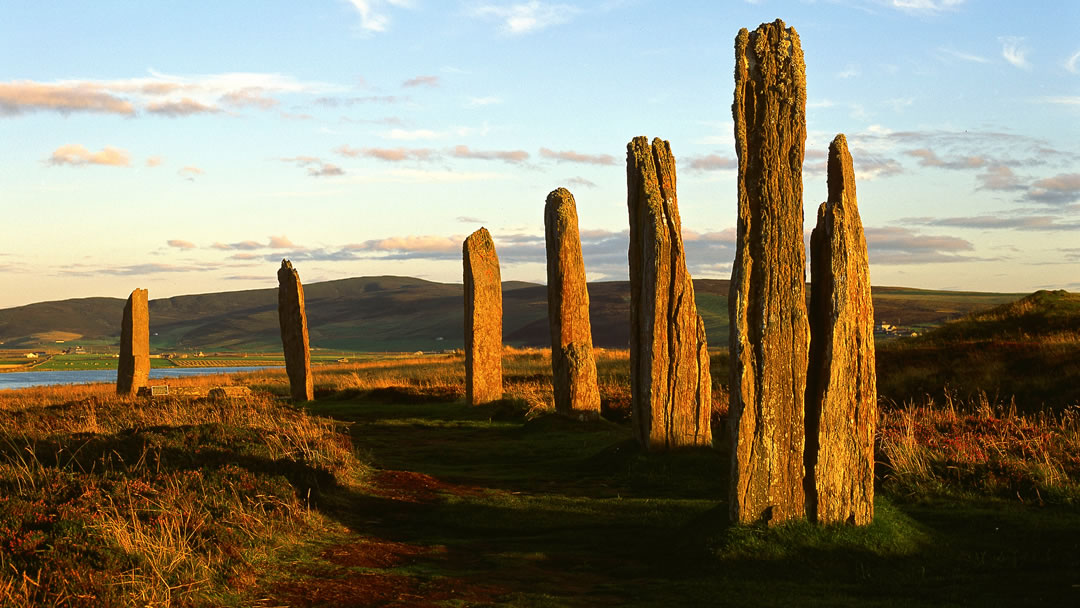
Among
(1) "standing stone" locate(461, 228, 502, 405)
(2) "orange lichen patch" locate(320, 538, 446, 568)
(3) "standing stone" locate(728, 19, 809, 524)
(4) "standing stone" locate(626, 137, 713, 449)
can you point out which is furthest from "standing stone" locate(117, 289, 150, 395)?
(3) "standing stone" locate(728, 19, 809, 524)

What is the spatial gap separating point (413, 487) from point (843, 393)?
6.49 m

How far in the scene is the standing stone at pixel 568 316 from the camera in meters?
20.4

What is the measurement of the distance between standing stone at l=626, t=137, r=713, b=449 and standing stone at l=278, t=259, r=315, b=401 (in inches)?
590

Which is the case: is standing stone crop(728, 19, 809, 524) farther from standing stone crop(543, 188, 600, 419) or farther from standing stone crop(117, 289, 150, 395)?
standing stone crop(117, 289, 150, 395)

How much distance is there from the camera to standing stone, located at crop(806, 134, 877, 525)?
33.4 feet

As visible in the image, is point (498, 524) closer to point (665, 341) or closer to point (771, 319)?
point (771, 319)

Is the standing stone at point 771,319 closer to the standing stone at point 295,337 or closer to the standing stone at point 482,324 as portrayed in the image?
the standing stone at point 482,324

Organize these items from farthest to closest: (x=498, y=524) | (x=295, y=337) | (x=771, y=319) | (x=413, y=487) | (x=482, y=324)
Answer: (x=295, y=337)
(x=482, y=324)
(x=413, y=487)
(x=498, y=524)
(x=771, y=319)

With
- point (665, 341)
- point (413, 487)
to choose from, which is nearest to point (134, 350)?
point (413, 487)

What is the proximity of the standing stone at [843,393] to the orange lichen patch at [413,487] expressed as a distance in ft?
17.1

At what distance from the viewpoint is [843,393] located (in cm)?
1020

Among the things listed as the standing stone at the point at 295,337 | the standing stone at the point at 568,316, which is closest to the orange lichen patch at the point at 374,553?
the standing stone at the point at 568,316

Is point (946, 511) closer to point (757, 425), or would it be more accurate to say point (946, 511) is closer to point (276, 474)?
point (757, 425)

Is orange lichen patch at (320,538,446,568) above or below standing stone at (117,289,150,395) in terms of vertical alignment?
below
